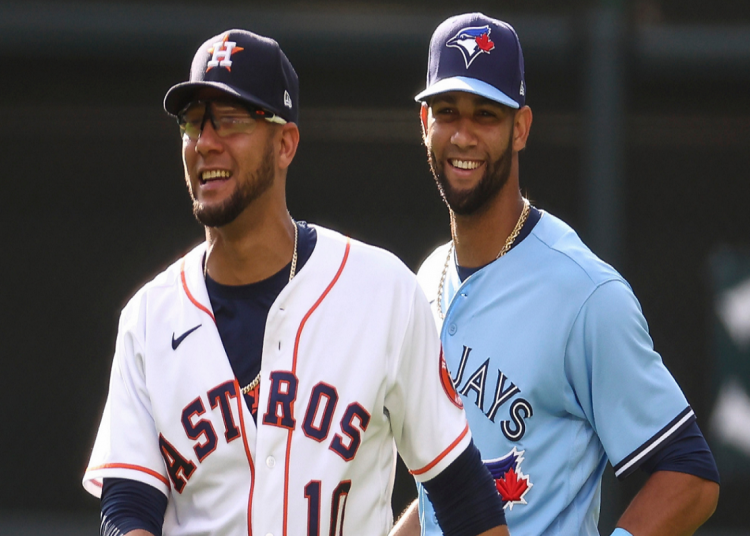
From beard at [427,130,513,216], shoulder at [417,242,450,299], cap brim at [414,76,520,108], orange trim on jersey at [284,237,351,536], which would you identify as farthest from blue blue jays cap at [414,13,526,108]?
orange trim on jersey at [284,237,351,536]

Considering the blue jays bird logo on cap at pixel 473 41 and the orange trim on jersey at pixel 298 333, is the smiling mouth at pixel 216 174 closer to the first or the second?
the orange trim on jersey at pixel 298 333

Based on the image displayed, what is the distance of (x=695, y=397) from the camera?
5332 millimetres

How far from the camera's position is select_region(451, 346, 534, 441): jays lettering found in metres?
2.35

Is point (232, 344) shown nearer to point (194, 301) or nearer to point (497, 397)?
point (194, 301)

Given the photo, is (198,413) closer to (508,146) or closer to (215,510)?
(215,510)

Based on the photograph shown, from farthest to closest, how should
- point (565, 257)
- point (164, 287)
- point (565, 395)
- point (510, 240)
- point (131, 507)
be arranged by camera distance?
point (510, 240) → point (565, 257) → point (565, 395) → point (164, 287) → point (131, 507)

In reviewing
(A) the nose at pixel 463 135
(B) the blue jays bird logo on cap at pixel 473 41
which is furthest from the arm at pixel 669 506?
(B) the blue jays bird logo on cap at pixel 473 41

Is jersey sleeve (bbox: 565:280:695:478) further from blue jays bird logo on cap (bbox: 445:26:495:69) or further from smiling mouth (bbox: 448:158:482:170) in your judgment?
blue jays bird logo on cap (bbox: 445:26:495:69)

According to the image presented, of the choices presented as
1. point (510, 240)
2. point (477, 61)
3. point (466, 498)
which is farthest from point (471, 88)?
point (466, 498)

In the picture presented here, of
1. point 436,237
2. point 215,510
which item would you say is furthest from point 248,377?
point 436,237

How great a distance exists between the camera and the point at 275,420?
2.04 metres

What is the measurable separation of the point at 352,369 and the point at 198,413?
29 cm

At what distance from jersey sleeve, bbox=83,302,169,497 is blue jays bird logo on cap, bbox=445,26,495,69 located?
3.24 ft

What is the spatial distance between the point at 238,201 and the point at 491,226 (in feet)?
2.22
